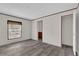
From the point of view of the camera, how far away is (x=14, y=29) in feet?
19.1

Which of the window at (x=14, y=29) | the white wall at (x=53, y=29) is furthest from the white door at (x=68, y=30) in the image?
the window at (x=14, y=29)

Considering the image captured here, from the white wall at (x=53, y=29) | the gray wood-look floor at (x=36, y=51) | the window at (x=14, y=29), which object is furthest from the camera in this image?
the window at (x=14, y=29)

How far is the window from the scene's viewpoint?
17.6 feet

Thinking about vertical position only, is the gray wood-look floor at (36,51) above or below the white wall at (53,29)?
below

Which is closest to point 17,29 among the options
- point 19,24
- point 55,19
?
point 19,24

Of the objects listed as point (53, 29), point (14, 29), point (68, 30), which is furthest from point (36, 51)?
point (14, 29)

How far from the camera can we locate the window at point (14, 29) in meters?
5.37

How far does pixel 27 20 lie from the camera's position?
729 centimetres

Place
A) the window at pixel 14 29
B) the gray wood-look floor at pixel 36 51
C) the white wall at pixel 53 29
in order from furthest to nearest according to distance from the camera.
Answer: the window at pixel 14 29 < the white wall at pixel 53 29 < the gray wood-look floor at pixel 36 51

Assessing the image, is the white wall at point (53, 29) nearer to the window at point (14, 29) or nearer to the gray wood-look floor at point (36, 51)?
the gray wood-look floor at point (36, 51)

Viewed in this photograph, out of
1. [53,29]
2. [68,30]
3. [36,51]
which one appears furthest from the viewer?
[53,29]

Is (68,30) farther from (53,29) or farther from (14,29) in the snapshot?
(14,29)

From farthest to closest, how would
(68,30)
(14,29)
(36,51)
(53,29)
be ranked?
(14,29)
(53,29)
(68,30)
(36,51)

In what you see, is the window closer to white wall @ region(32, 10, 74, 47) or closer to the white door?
white wall @ region(32, 10, 74, 47)
